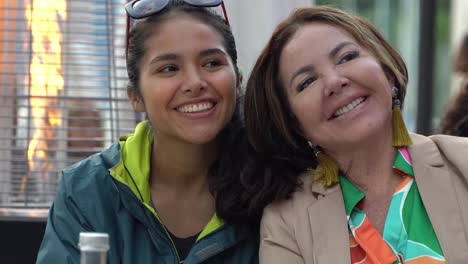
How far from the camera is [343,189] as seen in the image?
303 centimetres

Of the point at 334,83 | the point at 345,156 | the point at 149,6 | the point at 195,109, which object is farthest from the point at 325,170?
the point at 149,6

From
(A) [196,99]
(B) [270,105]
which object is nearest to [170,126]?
(A) [196,99]

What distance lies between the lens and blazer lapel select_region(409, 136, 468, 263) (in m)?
2.80

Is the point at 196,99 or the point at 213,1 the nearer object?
the point at 196,99

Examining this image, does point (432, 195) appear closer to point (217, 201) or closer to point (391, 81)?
point (391, 81)

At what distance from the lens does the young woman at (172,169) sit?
3062mm

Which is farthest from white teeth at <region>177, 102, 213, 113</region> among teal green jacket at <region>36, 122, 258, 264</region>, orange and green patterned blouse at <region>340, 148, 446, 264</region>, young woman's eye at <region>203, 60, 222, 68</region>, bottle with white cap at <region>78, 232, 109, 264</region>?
bottle with white cap at <region>78, 232, 109, 264</region>

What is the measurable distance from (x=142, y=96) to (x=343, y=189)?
76 centimetres

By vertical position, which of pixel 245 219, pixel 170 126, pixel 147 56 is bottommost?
pixel 245 219

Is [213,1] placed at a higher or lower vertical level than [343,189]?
higher

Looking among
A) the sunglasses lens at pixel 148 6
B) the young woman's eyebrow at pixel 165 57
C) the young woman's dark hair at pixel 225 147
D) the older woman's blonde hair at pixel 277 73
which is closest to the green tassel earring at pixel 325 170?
the older woman's blonde hair at pixel 277 73

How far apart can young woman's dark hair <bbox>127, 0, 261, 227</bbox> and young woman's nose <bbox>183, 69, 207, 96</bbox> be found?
0.71ft

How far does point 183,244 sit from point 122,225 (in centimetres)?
22

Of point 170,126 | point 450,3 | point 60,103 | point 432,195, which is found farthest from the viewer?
point 450,3
